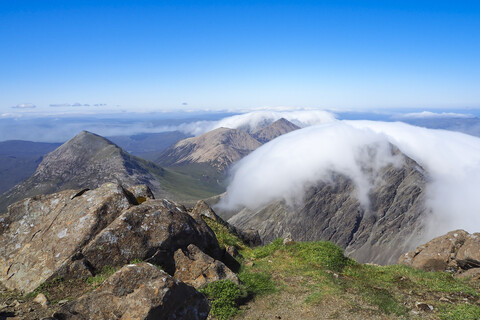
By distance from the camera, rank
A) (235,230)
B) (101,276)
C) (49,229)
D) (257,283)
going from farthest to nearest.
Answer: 1. (235,230)
2. (49,229)
3. (257,283)
4. (101,276)

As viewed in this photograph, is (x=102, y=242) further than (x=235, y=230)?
No

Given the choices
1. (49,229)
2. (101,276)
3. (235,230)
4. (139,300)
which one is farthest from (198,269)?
(235,230)

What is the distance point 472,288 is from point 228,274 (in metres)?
17.6

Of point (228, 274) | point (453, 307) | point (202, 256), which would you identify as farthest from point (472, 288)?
point (202, 256)

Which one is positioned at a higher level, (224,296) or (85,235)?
(85,235)

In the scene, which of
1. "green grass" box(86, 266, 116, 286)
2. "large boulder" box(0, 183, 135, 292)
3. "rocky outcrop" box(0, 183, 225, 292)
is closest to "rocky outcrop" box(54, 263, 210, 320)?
"green grass" box(86, 266, 116, 286)

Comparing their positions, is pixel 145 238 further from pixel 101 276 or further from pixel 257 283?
pixel 257 283

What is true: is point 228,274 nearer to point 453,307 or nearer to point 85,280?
point 85,280

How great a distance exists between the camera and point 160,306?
402 inches

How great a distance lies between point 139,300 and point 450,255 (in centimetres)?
3121

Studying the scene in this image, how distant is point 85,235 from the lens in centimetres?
1708

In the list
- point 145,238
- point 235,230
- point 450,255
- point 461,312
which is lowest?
point 235,230

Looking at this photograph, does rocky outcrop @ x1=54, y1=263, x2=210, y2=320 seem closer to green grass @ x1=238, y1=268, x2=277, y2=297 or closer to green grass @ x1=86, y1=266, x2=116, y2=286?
green grass @ x1=86, y1=266, x2=116, y2=286

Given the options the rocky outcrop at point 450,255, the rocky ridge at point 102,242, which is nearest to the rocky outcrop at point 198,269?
the rocky ridge at point 102,242
